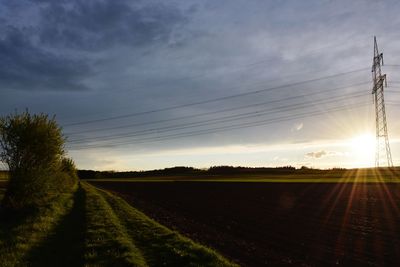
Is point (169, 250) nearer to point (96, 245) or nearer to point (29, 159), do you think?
point (96, 245)

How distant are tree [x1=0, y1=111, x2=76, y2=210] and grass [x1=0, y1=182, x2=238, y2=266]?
314 inches

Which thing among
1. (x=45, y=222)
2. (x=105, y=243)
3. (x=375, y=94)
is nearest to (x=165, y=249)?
(x=105, y=243)

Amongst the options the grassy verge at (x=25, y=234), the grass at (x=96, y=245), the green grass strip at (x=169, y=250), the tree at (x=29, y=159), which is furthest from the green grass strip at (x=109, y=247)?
the tree at (x=29, y=159)

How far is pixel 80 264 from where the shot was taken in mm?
13914

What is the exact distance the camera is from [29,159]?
113 ft

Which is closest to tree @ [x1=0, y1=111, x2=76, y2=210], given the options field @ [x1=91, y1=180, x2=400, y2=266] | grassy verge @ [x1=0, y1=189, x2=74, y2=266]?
grassy verge @ [x1=0, y1=189, x2=74, y2=266]

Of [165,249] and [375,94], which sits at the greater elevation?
[375,94]

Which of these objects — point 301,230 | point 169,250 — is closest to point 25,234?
point 169,250

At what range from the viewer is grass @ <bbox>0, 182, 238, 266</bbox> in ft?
47.1

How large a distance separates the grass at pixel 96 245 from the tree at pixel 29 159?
26.2 ft

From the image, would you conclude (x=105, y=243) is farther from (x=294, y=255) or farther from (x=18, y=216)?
(x=18, y=216)

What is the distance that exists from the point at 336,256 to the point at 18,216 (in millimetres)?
19814

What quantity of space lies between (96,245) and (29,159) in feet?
65.7

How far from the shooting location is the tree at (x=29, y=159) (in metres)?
33.0
